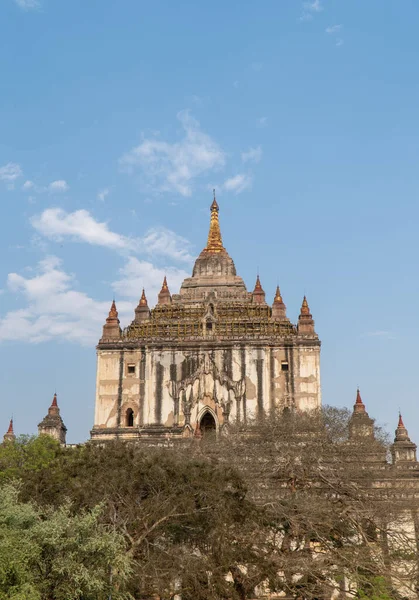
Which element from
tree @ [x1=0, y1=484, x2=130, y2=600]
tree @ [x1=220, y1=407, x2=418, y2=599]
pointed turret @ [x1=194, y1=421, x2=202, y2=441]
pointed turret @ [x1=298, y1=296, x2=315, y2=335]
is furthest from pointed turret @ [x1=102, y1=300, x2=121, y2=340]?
tree @ [x1=0, y1=484, x2=130, y2=600]

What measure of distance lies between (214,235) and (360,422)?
90.4ft

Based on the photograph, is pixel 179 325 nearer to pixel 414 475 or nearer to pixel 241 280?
pixel 241 280

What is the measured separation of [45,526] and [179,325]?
134 feet

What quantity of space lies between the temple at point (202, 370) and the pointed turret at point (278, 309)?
4.6 inches

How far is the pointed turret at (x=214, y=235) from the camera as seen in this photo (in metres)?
75.9

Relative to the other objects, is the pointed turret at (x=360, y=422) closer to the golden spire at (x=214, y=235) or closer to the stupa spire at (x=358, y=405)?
the stupa spire at (x=358, y=405)

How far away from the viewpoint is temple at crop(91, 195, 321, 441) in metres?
62.8

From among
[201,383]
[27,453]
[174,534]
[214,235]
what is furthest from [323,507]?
[214,235]

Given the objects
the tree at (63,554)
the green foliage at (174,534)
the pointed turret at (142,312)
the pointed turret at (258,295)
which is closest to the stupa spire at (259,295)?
the pointed turret at (258,295)

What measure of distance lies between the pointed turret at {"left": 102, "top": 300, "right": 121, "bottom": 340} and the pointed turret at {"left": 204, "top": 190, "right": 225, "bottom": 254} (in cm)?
1243

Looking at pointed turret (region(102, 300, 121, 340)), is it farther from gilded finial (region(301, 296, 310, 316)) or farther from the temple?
gilded finial (region(301, 296, 310, 316))

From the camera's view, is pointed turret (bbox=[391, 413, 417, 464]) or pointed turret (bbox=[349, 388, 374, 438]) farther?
pointed turret (bbox=[391, 413, 417, 464])

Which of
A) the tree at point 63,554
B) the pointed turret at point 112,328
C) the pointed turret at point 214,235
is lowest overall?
the tree at point 63,554

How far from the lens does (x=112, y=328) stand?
67000 millimetres
